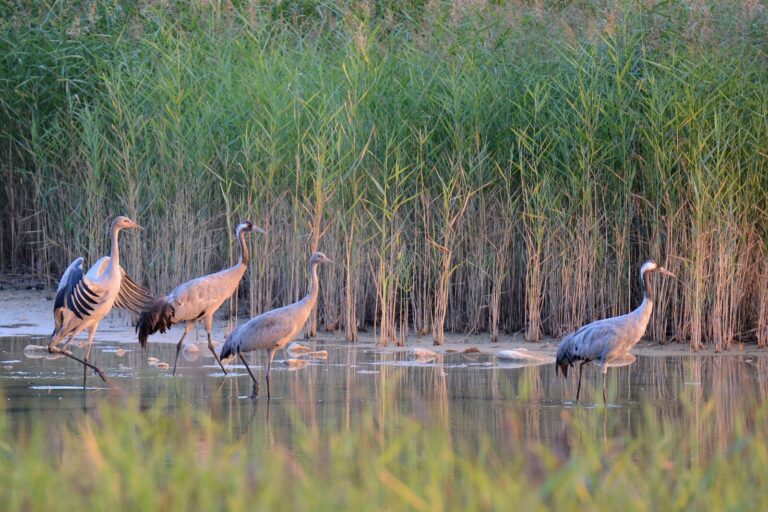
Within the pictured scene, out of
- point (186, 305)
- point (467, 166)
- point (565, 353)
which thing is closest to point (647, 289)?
point (565, 353)

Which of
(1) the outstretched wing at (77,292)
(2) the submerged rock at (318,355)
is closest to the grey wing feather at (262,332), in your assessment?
(1) the outstretched wing at (77,292)

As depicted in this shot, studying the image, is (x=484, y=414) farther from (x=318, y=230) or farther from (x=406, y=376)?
(x=318, y=230)

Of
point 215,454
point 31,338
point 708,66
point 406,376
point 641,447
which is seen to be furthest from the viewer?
point 31,338

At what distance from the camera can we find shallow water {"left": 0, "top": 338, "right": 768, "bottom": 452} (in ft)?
24.3

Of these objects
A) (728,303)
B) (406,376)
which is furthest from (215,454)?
(728,303)

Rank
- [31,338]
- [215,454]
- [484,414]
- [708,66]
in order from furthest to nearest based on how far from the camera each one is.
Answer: [31,338], [708,66], [484,414], [215,454]

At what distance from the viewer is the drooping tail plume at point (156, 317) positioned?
10.1 m

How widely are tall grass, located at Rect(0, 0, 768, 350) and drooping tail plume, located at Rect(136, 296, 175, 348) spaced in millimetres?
1925

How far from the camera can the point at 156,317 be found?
1013 cm

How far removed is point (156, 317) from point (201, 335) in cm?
267

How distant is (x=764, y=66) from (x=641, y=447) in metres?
6.03

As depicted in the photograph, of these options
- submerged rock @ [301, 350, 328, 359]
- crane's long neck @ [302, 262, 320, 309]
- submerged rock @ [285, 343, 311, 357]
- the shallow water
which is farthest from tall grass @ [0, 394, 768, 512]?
submerged rock @ [285, 343, 311, 357]

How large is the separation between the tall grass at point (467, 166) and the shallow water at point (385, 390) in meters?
0.91

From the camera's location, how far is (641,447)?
22.2ft
